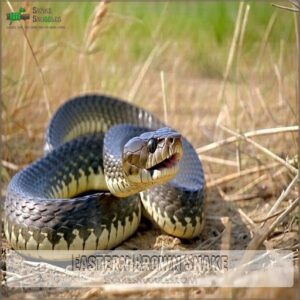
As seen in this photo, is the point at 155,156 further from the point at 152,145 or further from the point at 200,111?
the point at 200,111

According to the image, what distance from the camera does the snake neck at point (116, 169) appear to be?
427 centimetres

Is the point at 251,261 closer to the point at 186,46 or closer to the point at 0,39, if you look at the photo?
the point at 0,39

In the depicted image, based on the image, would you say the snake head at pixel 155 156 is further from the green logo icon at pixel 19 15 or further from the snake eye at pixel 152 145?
the green logo icon at pixel 19 15

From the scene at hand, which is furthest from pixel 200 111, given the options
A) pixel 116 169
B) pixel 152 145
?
pixel 152 145

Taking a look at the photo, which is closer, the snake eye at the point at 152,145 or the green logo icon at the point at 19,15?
the snake eye at the point at 152,145

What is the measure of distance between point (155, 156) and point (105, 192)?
1112mm

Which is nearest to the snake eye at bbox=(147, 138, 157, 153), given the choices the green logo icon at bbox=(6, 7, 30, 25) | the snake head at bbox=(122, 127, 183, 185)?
the snake head at bbox=(122, 127, 183, 185)

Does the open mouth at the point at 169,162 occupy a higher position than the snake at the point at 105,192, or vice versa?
the open mouth at the point at 169,162

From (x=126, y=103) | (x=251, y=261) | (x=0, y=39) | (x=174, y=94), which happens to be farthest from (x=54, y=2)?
(x=251, y=261)

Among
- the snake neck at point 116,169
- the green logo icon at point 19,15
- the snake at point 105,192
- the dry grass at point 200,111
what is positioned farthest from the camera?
the green logo icon at point 19,15

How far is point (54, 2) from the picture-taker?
679cm

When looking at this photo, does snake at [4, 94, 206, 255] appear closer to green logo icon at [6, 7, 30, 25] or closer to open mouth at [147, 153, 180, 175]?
open mouth at [147, 153, 180, 175]

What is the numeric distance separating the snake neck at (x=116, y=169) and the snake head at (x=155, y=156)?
0.34ft

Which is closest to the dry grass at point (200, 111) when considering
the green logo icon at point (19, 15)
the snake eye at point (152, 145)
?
the green logo icon at point (19, 15)
